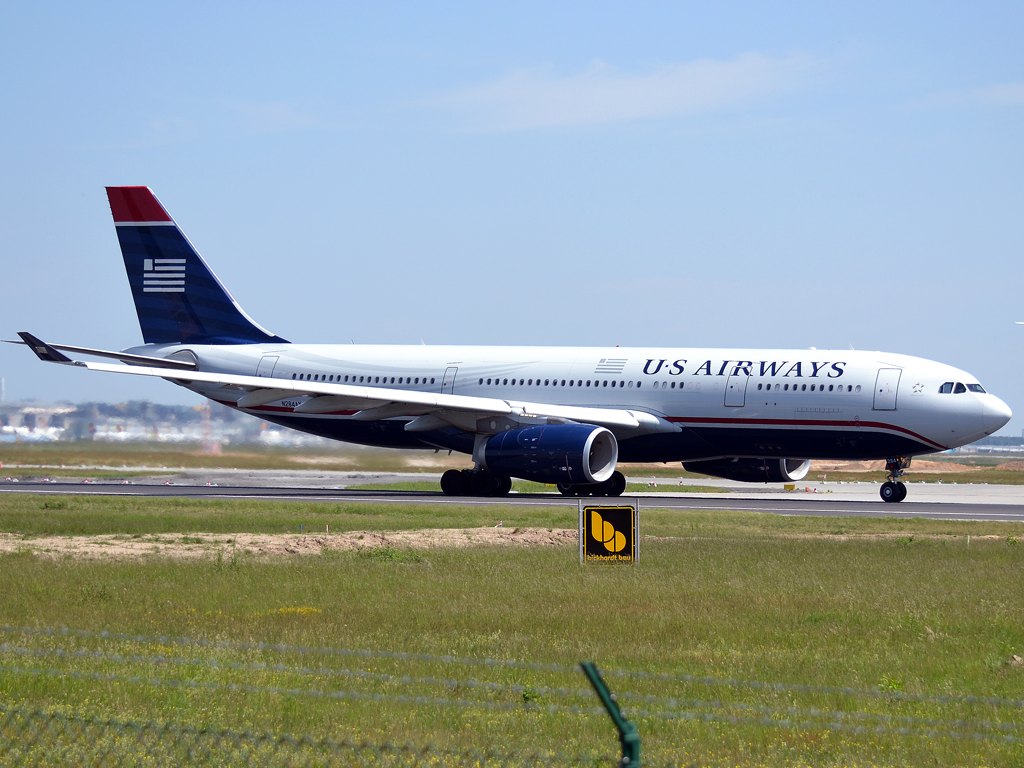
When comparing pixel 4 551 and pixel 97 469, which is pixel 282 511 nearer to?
pixel 4 551

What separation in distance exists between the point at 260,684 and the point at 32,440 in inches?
1484

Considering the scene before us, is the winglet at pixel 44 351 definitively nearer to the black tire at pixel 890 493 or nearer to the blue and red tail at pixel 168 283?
the blue and red tail at pixel 168 283

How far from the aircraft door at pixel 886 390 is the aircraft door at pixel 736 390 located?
3.23 meters

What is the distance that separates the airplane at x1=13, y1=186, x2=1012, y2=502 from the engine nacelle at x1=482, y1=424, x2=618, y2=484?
4 cm

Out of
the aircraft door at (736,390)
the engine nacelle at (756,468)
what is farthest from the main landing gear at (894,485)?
the aircraft door at (736,390)

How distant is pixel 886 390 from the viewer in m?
31.8

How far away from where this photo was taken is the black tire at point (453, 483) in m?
36.2

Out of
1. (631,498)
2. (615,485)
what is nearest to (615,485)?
(615,485)

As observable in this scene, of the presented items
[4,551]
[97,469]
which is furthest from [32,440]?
[4,551]

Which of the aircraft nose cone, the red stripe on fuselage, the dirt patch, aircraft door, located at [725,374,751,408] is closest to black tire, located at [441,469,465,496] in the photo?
the red stripe on fuselage

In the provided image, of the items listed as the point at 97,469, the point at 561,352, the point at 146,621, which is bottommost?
the point at 97,469

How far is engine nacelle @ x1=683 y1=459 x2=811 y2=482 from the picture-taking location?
36688 mm

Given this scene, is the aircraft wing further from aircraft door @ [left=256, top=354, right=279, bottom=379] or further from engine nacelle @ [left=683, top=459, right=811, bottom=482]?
engine nacelle @ [left=683, top=459, right=811, bottom=482]

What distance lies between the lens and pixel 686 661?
444 inches
